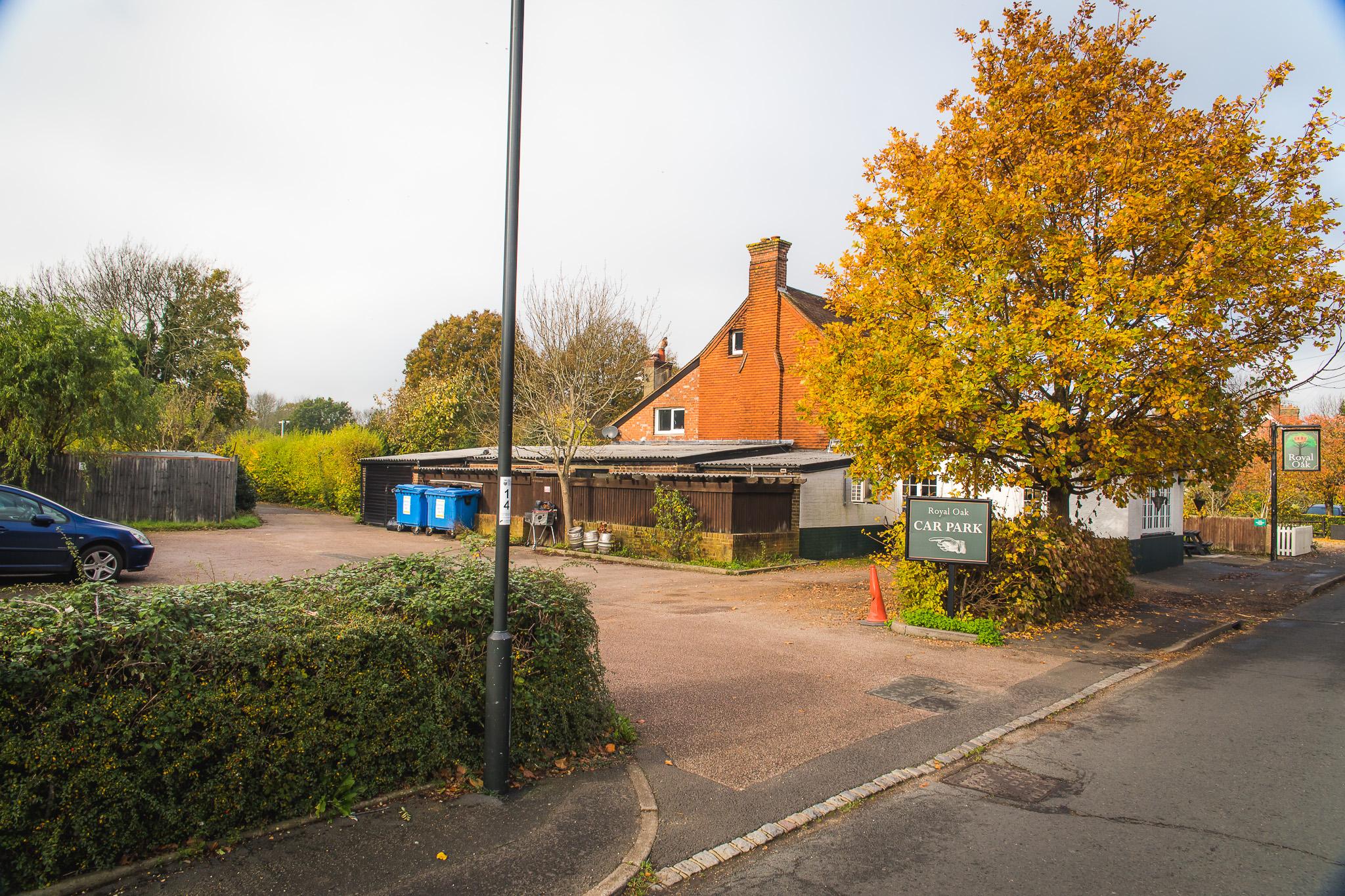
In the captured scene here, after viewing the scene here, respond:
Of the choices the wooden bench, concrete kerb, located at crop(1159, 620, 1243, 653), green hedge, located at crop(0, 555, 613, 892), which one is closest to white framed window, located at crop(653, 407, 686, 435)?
the wooden bench

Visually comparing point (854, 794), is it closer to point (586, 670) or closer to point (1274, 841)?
point (586, 670)

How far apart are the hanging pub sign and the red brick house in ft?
44.3

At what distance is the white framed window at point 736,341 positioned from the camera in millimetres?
27625

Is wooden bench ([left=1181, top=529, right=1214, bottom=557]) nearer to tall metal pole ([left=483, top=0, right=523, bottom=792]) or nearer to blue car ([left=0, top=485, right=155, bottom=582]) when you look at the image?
tall metal pole ([left=483, top=0, right=523, bottom=792])

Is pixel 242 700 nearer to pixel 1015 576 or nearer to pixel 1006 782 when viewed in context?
pixel 1006 782

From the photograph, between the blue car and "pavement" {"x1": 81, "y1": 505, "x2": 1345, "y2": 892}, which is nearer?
"pavement" {"x1": 81, "y1": 505, "x2": 1345, "y2": 892}

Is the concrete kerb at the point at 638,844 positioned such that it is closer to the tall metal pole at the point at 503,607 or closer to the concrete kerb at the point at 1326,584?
the tall metal pole at the point at 503,607

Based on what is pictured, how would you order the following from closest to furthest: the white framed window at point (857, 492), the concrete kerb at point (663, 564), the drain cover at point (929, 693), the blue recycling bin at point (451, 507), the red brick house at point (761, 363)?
the drain cover at point (929, 693) → the concrete kerb at point (663, 564) → the white framed window at point (857, 492) → the blue recycling bin at point (451, 507) → the red brick house at point (761, 363)

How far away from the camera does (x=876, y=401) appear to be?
11828 mm

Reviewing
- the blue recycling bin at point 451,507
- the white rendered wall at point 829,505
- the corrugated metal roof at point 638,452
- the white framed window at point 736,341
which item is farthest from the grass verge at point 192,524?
the white rendered wall at point 829,505

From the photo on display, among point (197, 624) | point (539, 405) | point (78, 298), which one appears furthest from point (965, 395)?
point (78, 298)

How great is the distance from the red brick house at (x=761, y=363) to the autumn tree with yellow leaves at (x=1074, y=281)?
12.2m

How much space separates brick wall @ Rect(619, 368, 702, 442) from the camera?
101ft

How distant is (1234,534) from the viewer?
98.7 feet
